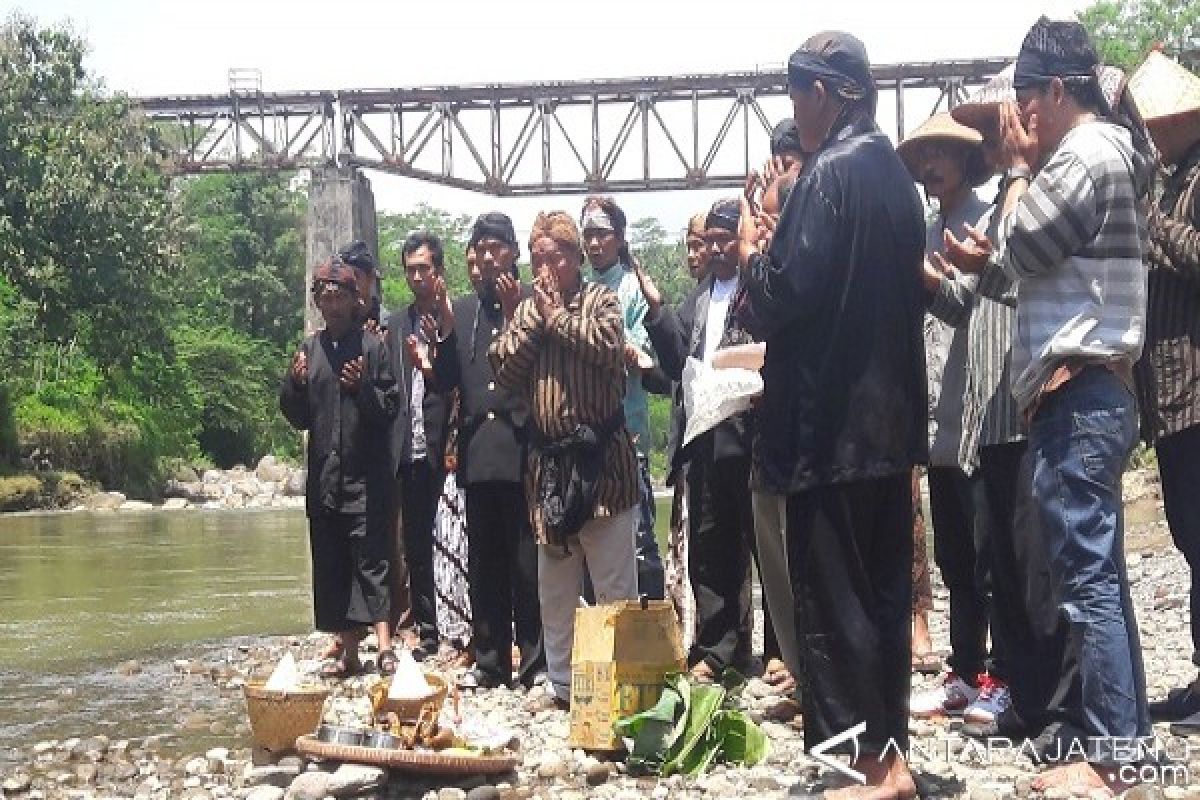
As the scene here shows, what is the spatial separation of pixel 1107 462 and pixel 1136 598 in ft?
15.3

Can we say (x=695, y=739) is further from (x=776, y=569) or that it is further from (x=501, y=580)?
(x=501, y=580)

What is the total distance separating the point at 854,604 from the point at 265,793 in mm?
1677

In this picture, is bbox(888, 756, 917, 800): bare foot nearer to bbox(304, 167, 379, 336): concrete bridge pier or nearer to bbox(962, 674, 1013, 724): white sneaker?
bbox(962, 674, 1013, 724): white sneaker

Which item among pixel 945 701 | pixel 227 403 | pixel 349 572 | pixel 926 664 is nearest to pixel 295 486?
pixel 227 403

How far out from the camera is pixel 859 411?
3.47 meters

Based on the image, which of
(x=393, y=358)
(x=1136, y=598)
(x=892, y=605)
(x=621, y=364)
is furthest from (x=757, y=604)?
(x=892, y=605)

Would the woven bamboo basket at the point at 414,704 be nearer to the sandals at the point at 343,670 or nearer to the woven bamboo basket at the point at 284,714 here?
the woven bamboo basket at the point at 284,714

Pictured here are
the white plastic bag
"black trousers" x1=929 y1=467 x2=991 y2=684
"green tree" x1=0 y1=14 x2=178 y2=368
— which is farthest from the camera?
"green tree" x1=0 y1=14 x2=178 y2=368

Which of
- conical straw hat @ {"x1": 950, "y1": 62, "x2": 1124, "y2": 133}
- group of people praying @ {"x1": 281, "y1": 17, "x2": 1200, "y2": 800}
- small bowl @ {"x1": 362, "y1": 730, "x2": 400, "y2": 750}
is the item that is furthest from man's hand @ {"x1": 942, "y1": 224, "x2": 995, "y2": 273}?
small bowl @ {"x1": 362, "y1": 730, "x2": 400, "y2": 750}

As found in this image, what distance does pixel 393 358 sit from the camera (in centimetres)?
649

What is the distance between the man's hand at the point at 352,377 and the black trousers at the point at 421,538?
2.29ft

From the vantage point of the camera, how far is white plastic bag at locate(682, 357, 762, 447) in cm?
447

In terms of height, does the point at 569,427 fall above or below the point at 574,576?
above

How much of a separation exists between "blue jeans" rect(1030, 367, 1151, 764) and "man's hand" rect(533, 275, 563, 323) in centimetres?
198
